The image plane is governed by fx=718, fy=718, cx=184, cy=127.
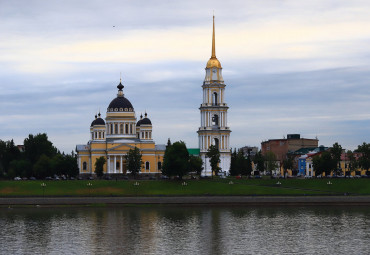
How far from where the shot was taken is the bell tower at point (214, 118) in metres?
136

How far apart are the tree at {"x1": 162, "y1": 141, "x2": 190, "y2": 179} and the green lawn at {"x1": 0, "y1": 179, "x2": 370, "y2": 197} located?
2779 millimetres

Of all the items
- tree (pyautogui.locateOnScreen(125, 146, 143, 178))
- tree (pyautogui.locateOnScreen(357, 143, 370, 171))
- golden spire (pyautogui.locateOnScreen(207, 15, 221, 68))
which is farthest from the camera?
golden spire (pyautogui.locateOnScreen(207, 15, 221, 68))

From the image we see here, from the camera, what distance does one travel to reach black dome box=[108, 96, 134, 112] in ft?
445

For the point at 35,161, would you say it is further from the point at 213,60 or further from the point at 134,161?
the point at 213,60

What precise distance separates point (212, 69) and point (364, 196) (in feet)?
178

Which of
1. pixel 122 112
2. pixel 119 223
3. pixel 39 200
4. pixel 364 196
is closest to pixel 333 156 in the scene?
pixel 364 196

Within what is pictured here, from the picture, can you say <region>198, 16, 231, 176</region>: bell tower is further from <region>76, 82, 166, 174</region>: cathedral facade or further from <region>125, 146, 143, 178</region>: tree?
<region>125, 146, 143, 178</region>: tree

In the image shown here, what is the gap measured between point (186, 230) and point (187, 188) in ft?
123

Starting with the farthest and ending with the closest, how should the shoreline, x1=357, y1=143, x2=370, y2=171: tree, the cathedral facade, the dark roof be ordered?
the dark roof
the cathedral facade
x1=357, y1=143, x2=370, y2=171: tree
the shoreline

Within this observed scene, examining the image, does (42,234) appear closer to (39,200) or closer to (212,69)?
(39,200)

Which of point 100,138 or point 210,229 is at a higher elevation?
point 100,138

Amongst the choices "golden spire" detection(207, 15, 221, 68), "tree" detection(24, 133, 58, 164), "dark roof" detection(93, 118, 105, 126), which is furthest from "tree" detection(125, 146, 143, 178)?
"golden spire" detection(207, 15, 221, 68)

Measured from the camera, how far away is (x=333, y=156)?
393 ft

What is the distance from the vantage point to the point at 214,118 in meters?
139
